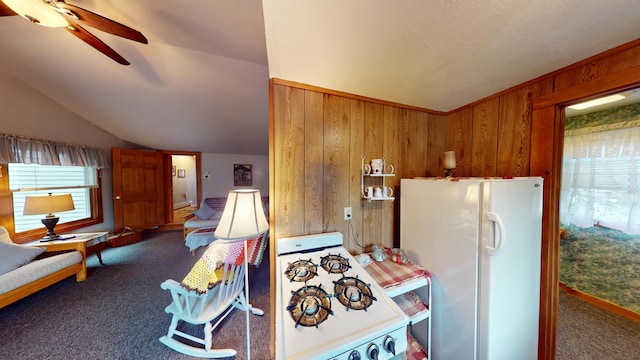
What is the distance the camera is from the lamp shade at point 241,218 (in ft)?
4.00

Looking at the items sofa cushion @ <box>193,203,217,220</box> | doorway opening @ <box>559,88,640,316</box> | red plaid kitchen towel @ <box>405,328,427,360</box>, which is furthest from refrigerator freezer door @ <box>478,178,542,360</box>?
sofa cushion @ <box>193,203,217,220</box>

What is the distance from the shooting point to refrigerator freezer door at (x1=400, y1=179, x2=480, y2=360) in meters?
1.15

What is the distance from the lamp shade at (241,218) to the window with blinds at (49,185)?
3.72 metres

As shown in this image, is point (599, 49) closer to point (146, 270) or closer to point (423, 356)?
point (423, 356)

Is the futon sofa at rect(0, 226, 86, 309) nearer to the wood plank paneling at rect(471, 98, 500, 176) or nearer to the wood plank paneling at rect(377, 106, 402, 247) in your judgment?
the wood plank paneling at rect(377, 106, 402, 247)

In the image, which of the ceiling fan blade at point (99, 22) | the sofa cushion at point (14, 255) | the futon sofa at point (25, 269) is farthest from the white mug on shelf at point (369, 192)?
the sofa cushion at point (14, 255)

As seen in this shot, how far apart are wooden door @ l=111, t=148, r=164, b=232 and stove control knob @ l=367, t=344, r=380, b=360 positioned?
5234 millimetres

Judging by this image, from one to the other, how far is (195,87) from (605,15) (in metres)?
3.51

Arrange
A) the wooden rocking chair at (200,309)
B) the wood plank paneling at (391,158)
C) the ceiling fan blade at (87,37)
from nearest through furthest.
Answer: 1. the ceiling fan blade at (87,37)
2. the wooden rocking chair at (200,309)
3. the wood plank paneling at (391,158)

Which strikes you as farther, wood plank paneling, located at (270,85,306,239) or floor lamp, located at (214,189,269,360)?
wood plank paneling, located at (270,85,306,239)

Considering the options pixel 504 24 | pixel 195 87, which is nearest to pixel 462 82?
pixel 504 24

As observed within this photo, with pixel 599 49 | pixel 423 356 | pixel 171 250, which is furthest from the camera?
pixel 171 250

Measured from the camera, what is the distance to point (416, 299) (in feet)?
4.54

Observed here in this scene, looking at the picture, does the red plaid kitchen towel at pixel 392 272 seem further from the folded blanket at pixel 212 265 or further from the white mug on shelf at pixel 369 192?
the folded blanket at pixel 212 265
